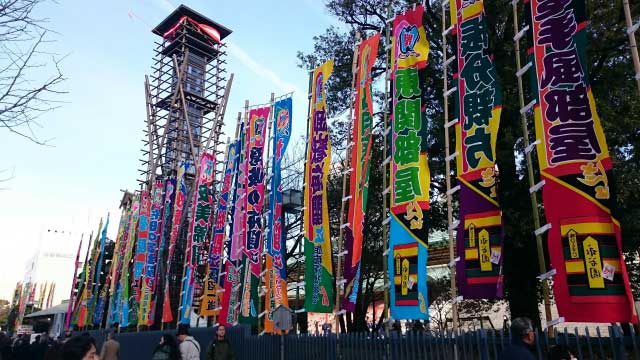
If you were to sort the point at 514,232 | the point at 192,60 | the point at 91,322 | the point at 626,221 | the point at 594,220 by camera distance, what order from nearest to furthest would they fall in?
the point at 594,220 → the point at 626,221 → the point at 514,232 → the point at 91,322 → the point at 192,60

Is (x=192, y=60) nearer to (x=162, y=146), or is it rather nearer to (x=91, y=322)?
(x=162, y=146)

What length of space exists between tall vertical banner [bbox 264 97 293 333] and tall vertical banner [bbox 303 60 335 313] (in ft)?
3.35

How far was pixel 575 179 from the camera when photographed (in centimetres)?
593

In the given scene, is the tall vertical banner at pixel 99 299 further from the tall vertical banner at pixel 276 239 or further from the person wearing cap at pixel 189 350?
the person wearing cap at pixel 189 350

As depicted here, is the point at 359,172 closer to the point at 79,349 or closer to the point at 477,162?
the point at 477,162

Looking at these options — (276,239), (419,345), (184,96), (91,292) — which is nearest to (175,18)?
(184,96)

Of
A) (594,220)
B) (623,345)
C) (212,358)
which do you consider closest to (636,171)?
(594,220)

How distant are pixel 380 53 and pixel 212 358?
10692 mm

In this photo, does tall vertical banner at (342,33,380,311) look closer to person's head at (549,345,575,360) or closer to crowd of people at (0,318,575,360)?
crowd of people at (0,318,575,360)

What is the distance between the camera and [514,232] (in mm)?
10875

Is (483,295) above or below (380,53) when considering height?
below

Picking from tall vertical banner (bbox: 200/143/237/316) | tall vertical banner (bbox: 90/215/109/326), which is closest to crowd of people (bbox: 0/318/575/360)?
tall vertical banner (bbox: 200/143/237/316)

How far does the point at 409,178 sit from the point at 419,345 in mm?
2916

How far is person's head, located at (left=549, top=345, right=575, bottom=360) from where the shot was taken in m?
5.11
